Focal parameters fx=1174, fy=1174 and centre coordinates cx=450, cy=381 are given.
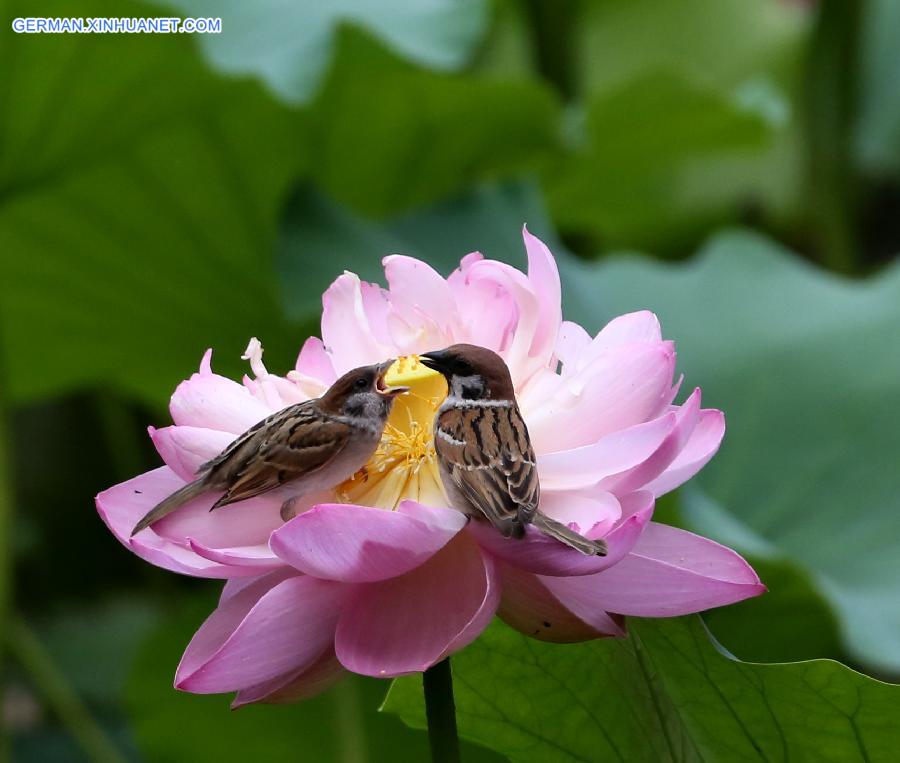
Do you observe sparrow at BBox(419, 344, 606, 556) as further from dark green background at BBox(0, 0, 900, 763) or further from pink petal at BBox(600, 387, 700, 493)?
dark green background at BBox(0, 0, 900, 763)

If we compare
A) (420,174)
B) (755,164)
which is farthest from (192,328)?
(755,164)

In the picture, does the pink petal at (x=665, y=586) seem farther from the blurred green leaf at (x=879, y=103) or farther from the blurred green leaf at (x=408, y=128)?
the blurred green leaf at (x=879, y=103)

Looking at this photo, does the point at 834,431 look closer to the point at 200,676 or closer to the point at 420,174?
the point at 420,174

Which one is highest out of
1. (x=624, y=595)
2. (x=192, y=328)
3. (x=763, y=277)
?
(x=624, y=595)

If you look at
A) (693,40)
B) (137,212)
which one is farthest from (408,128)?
(693,40)

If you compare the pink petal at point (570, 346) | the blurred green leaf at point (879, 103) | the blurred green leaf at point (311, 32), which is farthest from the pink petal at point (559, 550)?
the blurred green leaf at point (879, 103)

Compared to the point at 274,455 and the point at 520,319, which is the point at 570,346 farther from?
the point at 274,455

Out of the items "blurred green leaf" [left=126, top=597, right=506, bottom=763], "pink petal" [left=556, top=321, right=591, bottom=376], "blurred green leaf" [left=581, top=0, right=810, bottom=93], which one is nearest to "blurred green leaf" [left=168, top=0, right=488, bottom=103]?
"blurred green leaf" [left=126, top=597, right=506, bottom=763]
